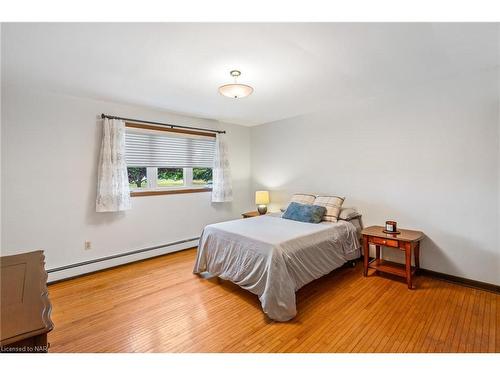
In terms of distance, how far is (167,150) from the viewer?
12.5 ft

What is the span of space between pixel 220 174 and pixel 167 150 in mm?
1009

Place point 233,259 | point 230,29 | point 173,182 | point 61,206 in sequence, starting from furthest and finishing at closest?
point 173,182 → point 61,206 → point 233,259 → point 230,29

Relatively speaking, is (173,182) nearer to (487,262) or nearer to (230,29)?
(230,29)

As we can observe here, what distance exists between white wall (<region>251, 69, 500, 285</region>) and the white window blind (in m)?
1.97

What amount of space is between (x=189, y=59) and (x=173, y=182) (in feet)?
7.65

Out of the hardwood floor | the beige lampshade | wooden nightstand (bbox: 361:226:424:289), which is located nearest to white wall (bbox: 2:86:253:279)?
the hardwood floor

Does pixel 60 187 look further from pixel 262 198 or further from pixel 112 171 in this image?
pixel 262 198

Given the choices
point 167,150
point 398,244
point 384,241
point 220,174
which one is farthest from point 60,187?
point 398,244

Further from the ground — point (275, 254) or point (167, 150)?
point (167, 150)

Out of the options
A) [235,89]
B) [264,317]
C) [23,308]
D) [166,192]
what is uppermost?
[235,89]

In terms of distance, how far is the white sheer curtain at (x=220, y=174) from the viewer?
429 cm

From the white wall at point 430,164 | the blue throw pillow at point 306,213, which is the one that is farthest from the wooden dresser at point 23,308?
the white wall at point 430,164

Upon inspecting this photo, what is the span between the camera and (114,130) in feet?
10.3

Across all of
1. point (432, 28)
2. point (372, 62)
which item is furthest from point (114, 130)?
point (432, 28)
